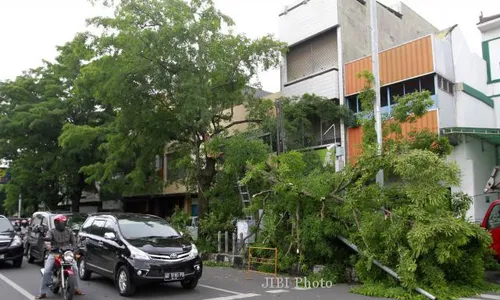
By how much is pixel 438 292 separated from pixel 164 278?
5.55 metres

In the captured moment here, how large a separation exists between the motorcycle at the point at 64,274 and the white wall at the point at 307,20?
597 inches

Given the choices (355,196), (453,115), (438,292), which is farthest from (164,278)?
(453,115)

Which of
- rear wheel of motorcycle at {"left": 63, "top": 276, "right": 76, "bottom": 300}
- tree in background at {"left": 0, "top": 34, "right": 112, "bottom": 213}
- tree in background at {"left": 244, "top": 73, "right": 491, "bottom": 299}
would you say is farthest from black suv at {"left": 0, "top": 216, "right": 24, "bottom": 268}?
tree in background at {"left": 0, "top": 34, "right": 112, "bottom": 213}

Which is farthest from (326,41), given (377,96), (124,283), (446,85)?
(124,283)

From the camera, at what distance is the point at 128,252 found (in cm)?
930

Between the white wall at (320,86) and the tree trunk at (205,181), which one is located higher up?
the white wall at (320,86)

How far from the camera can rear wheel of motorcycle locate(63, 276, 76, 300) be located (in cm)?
858

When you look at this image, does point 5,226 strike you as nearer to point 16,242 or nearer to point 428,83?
point 16,242

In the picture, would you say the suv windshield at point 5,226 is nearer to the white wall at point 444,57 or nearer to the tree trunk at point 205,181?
the tree trunk at point 205,181

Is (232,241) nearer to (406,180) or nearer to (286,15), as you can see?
(406,180)

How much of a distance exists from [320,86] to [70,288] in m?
14.5

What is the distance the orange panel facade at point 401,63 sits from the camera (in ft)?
55.2

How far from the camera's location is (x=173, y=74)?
670 inches

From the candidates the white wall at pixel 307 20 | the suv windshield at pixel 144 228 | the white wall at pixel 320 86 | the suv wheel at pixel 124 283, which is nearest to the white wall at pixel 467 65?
the white wall at pixel 320 86
